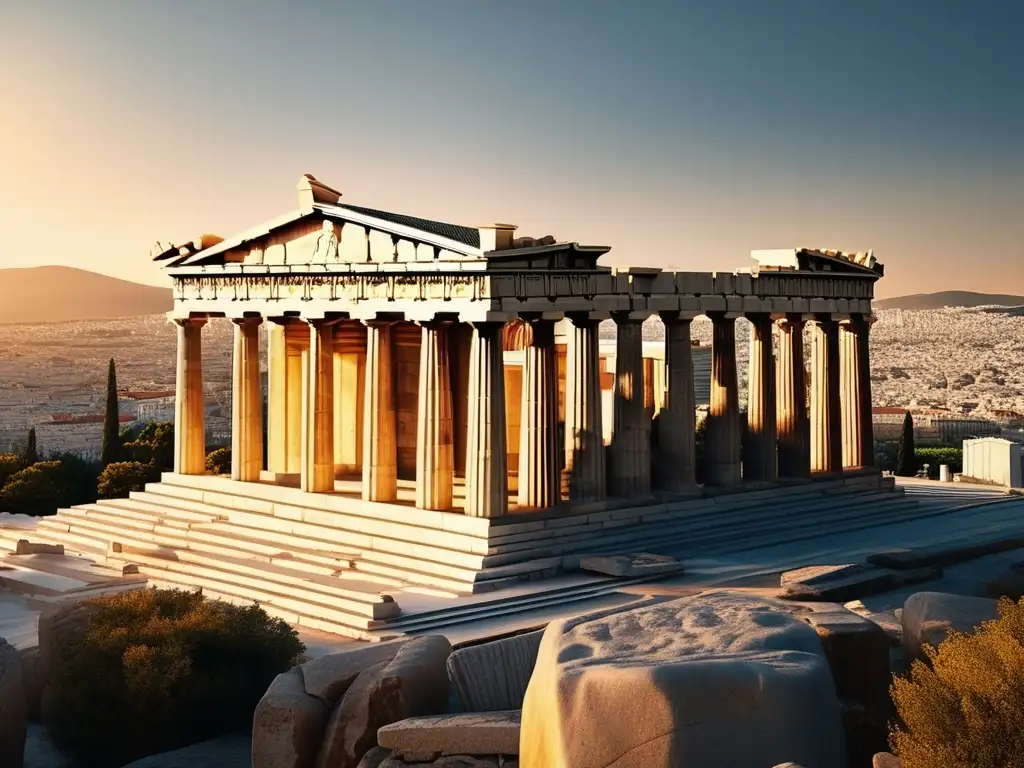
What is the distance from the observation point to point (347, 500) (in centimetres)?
3444

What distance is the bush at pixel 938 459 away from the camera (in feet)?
204

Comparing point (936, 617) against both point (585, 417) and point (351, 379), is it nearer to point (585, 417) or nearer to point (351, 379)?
point (585, 417)

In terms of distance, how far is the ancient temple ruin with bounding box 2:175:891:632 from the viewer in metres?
31.3

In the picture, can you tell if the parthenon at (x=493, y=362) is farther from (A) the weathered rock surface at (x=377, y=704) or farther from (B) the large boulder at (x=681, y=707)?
(B) the large boulder at (x=681, y=707)

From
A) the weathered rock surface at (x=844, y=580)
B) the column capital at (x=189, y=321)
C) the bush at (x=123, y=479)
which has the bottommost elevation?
the weathered rock surface at (x=844, y=580)

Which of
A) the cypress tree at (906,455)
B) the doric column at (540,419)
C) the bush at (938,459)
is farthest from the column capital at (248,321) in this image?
the bush at (938,459)

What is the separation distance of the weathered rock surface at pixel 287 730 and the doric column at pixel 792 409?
23.9 meters

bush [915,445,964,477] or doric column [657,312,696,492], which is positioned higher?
doric column [657,312,696,492]

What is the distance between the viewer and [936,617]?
17.0 m

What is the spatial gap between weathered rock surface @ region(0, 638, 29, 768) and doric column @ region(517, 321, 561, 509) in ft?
46.4

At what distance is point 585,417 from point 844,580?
753cm

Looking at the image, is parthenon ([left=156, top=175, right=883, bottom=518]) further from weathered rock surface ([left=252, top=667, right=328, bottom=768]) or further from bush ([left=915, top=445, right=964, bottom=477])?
bush ([left=915, top=445, right=964, bottom=477])

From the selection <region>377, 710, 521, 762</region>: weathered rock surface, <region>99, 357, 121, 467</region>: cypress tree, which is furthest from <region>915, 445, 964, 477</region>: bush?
<region>377, 710, 521, 762</region>: weathered rock surface

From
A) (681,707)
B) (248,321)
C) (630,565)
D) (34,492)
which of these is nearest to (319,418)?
(248,321)
